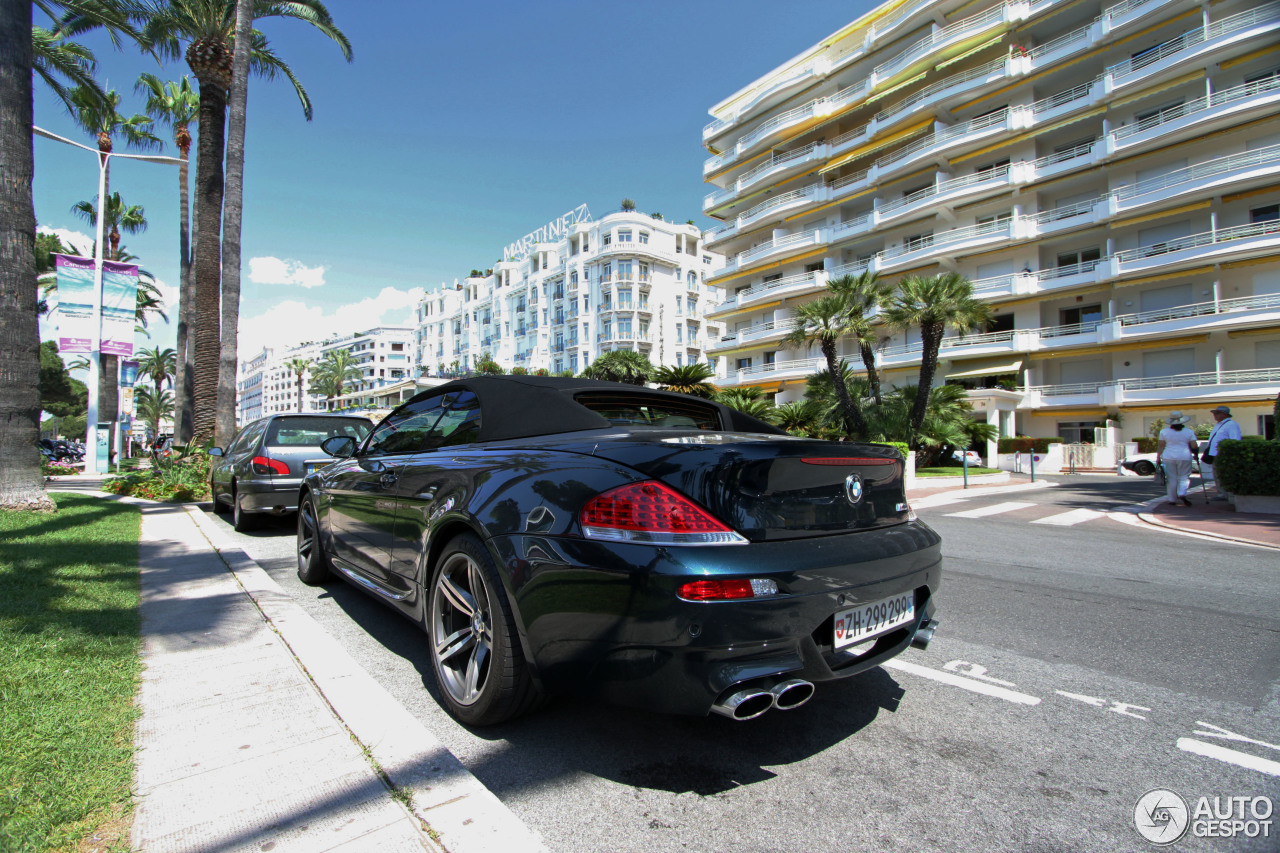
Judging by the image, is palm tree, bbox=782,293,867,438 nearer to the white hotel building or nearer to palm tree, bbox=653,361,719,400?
palm tree, bbox=653,361,719,400

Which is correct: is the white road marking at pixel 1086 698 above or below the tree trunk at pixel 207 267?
below

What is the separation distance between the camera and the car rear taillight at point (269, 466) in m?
6.85

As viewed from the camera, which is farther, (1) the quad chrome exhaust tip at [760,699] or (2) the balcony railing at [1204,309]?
(2) the balcony railing at [1204,309]

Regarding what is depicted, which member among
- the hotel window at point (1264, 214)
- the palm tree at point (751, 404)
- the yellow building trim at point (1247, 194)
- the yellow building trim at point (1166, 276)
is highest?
the yellow building trim at point (1247, 194)

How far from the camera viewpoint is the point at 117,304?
63.4 feet

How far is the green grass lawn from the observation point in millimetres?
1764

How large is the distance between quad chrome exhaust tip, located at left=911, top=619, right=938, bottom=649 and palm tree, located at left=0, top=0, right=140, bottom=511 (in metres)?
9.25

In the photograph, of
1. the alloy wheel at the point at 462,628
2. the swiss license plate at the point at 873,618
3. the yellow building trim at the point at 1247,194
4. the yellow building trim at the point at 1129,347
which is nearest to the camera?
the swiss license plate at the point at 873,618

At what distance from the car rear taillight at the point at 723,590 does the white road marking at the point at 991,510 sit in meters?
10.2

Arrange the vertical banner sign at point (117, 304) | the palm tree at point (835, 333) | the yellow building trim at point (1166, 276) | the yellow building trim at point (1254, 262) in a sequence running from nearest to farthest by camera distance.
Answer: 1. the vertical banner sign at point (117, 304)
2. the palm tree at point (835, 333)
3. the yellow building trim at point (1254, 262)
4. the yellow building trim at point (1166, 276)

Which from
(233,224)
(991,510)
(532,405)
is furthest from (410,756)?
(233,224)

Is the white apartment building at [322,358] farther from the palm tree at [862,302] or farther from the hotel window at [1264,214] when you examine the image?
the hotel window at [1264,214]

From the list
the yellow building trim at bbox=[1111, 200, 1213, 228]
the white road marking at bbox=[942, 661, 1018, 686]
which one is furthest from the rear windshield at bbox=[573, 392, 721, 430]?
the yellow building trim at bbox=[1111, 200, 1213, 228]

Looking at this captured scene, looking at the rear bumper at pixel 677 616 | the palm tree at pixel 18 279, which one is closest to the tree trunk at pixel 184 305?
the palm tree at pixel 18 279
